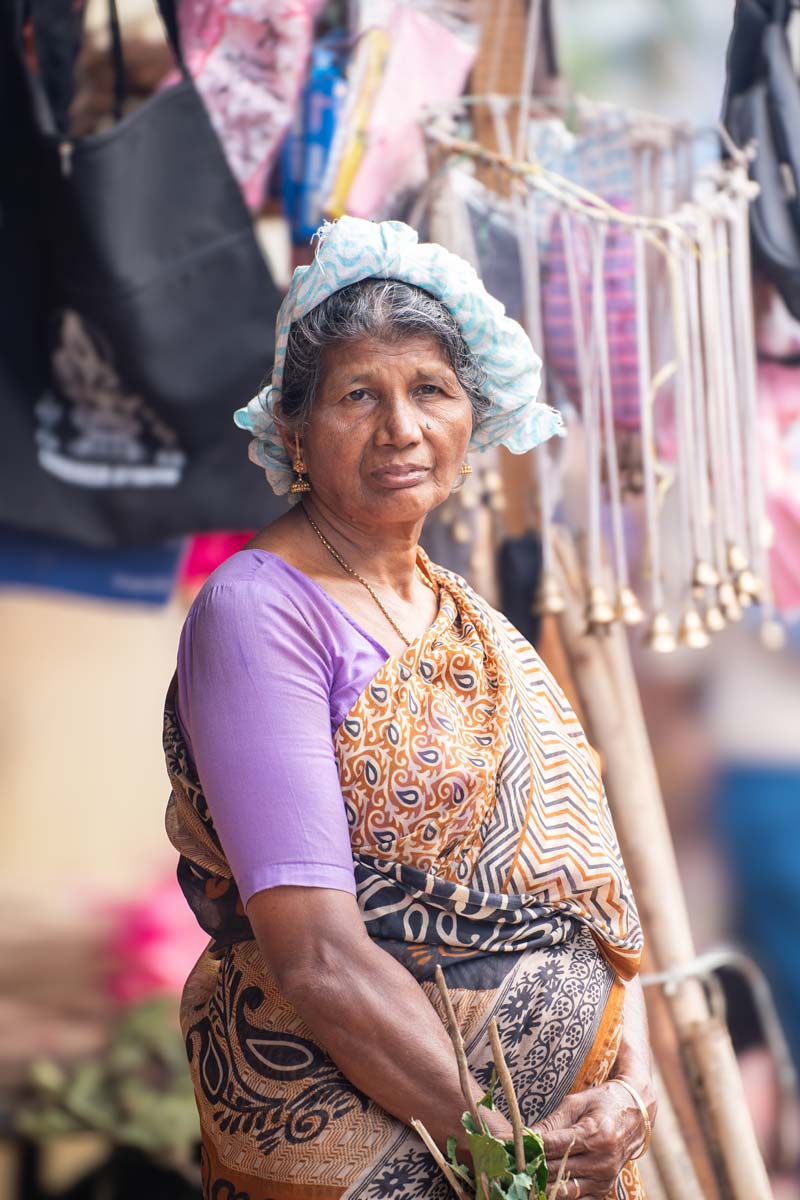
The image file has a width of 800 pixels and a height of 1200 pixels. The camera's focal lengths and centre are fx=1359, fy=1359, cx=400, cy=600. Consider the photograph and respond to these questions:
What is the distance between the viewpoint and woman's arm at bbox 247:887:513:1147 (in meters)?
1.40

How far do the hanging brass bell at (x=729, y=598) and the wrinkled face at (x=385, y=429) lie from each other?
1097mm

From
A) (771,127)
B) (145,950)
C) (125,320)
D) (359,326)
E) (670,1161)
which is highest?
(771,127)

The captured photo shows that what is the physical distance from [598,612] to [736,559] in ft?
1.11

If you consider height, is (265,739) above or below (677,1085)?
above

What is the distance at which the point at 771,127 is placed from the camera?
2.71 m

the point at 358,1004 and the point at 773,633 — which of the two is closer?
the point at 358,1004

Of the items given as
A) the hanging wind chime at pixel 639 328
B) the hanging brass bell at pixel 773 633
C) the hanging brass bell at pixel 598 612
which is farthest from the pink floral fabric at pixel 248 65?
the hanging brass bell at pixel 773 633

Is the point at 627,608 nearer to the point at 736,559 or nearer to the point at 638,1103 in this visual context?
the point at 736,559

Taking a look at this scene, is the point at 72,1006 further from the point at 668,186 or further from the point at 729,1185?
the point at 668,186

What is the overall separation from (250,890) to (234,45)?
1.73 metres

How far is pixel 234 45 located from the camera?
8.25 ft

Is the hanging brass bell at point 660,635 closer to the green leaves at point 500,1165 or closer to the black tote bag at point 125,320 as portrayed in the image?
the black tote bag at point 125,320

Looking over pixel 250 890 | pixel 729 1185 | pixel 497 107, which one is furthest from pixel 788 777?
pixel 250 890

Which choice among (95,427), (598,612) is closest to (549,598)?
(598,612)
